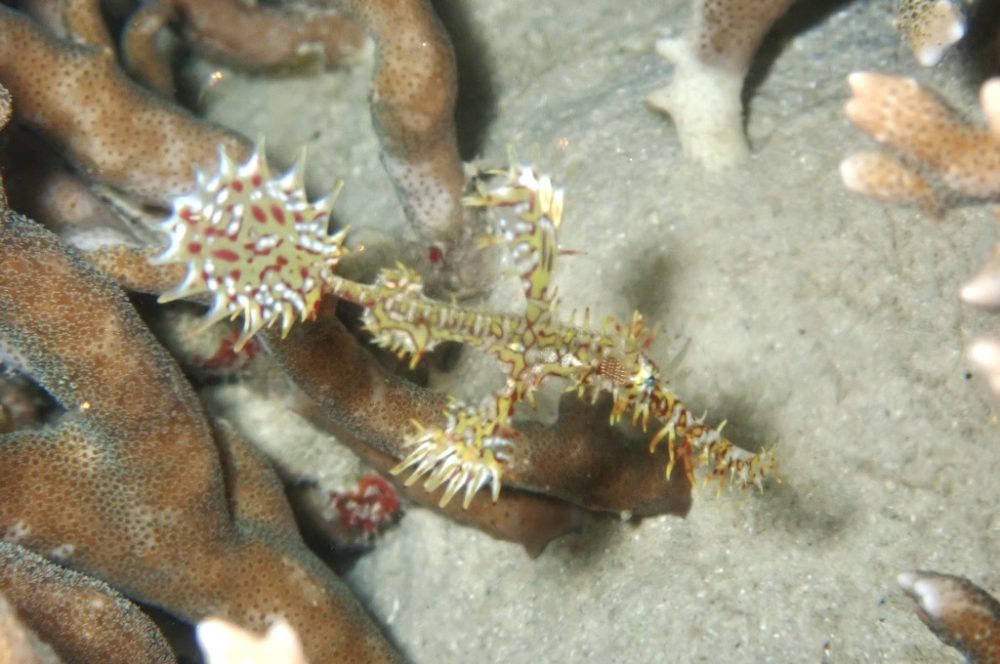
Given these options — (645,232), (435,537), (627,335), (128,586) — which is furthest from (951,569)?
(128,586)

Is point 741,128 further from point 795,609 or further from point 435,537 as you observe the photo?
point 435,537

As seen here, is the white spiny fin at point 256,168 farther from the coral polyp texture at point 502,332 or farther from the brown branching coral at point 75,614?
the brown branching coral at point 75,614

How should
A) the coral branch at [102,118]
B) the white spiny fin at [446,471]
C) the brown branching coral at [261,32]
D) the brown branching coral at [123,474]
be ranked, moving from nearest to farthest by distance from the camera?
the white spiny fin at [446,471]
the brown branching coral at [123,474]
the coral branch at [102,118]
the brown branching coral at [261,32]

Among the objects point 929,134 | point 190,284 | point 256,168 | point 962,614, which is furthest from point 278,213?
point 962,614

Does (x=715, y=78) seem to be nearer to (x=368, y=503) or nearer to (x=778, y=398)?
(x=778, y=398)

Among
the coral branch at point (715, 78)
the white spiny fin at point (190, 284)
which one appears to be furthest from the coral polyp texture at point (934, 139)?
the white spiny fin at point (190, 284)

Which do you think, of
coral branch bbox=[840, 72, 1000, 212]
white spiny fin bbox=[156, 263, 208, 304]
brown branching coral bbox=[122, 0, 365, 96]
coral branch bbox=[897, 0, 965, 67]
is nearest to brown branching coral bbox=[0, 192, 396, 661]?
white spiny fin bbox=[156, 263, 208, 304]

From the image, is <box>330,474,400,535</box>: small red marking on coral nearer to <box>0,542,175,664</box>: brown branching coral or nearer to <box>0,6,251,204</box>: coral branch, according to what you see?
<box>0,542,175,664</box>: brown branching coral
